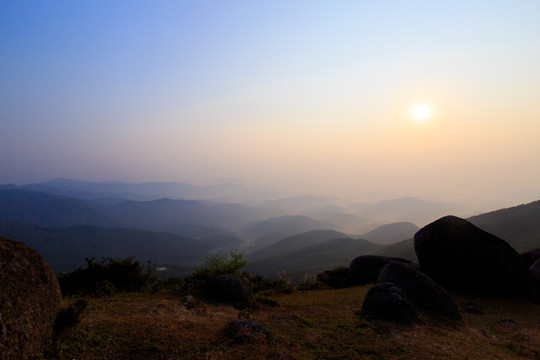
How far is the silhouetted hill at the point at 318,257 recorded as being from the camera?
82.1 meters

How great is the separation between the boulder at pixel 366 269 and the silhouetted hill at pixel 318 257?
183 ft

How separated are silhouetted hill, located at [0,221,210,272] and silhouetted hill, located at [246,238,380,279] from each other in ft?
212

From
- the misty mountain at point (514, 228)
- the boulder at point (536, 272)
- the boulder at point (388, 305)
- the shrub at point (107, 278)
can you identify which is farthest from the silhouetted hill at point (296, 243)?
the boulder at point (388, 305)

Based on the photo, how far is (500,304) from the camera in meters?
14.9

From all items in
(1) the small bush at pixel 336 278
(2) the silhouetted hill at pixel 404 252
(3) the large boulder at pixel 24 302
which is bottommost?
(2) the silhouetted hill at pixel 404 252

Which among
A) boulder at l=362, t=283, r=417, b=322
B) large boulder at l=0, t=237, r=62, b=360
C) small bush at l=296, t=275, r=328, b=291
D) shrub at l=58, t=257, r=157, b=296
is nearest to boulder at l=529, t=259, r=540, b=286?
boulder at l=362, t=283, r=417, b=322

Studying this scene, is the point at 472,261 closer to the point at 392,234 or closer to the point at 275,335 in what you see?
the point at 275,335

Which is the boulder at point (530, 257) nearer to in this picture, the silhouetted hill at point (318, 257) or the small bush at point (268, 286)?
the small bush at point (268, 286)

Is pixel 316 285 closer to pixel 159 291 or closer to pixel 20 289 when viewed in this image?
pixel 159 291

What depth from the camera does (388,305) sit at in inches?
398

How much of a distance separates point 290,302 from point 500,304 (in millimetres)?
11621

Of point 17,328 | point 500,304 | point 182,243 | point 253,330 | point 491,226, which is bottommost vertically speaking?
point 182,243

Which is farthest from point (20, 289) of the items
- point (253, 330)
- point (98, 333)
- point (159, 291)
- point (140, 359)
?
point (159, 291)

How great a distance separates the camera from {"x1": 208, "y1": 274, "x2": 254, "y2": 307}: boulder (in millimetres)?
12078
